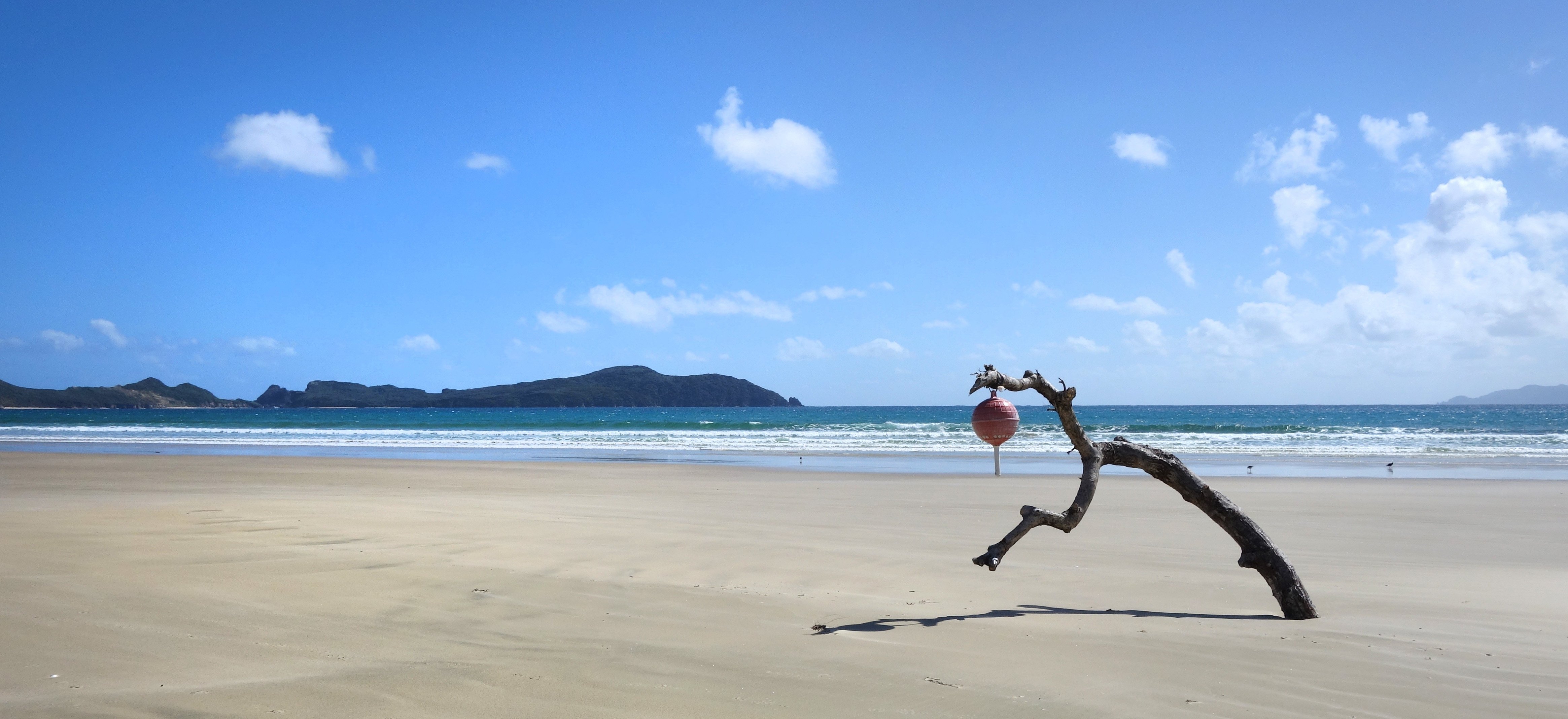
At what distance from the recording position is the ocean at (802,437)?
2556 centimetres

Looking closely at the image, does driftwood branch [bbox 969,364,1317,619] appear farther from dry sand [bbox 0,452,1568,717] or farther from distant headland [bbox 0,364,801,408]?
distant headland [bbox 0,364,801,408]

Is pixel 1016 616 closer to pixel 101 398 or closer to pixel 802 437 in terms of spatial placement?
pixel 802 437

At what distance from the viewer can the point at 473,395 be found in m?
136

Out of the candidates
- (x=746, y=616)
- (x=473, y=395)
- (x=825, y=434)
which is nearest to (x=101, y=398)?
(x=473, y=395)

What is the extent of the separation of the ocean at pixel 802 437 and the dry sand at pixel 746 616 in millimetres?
13579

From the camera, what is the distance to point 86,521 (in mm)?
7977

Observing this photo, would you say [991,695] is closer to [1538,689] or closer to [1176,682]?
[1176,682]

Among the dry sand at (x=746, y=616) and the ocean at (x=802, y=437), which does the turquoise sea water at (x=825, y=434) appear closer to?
the ocean at (x=802, y=437)

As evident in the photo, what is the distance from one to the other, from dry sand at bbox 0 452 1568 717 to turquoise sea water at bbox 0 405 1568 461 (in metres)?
6.35

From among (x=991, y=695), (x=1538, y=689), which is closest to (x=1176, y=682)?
(x=991, y=695)

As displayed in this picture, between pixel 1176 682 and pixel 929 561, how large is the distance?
11.1ft

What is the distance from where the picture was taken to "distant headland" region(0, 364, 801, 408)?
413 feet

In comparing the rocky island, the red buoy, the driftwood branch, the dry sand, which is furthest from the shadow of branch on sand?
the rocky island

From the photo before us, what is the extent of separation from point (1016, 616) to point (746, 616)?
1.50 meters
